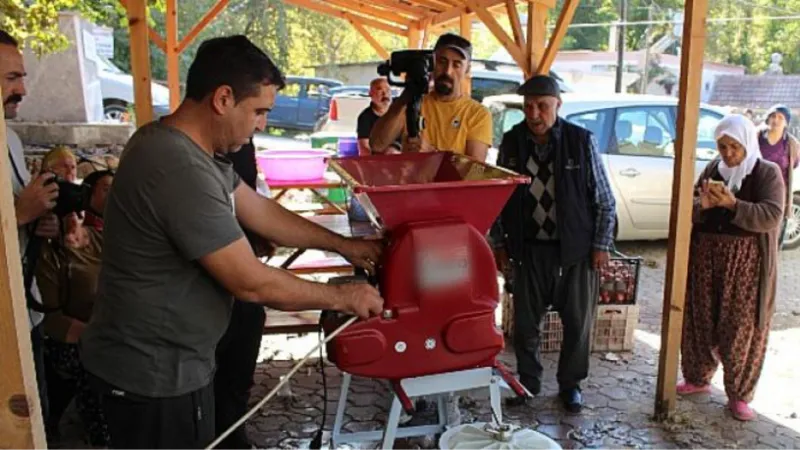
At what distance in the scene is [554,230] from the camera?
125 inches

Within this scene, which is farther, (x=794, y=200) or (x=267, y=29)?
(x=267, y=29)

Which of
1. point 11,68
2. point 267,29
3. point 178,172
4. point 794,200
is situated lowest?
point 794,200

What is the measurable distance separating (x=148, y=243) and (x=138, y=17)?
2184mm

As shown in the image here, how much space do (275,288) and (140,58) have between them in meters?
2.28

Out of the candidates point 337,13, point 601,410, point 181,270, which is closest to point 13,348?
point 181,270

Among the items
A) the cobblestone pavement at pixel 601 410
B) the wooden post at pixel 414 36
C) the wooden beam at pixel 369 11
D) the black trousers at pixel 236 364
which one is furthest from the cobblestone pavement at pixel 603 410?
the wooden post at pixel 414 36

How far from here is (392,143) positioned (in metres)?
3.01

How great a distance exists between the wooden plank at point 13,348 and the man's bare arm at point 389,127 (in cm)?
173

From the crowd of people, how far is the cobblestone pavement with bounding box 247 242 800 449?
0.14 m

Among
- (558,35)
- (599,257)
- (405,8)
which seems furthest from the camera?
(405,8)

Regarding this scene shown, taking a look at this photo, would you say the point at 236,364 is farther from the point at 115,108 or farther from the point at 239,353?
the point at 115,108

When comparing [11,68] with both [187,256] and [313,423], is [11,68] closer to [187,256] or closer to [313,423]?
[187,256]

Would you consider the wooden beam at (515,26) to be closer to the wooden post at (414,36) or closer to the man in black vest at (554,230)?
the man in black vest at (554,230)

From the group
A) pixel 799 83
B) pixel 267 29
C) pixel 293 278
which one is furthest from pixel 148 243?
pixel 267 29
